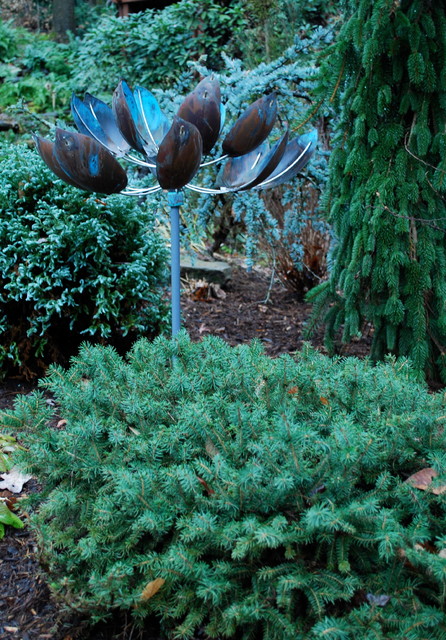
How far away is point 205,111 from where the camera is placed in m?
2.51

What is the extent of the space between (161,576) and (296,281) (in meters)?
4.30

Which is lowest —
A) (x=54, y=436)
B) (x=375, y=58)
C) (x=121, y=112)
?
(x=54, y=436)

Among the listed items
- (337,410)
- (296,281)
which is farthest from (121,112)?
(296,281)

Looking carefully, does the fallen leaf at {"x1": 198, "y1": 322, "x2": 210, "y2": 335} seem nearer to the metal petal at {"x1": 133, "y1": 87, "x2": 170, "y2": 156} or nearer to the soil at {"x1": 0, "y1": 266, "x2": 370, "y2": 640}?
the soil at {"x1": 0, "y1": 266, "x2": 370, "y2": 640}

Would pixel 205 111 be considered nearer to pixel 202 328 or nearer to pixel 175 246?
pixel 175 246

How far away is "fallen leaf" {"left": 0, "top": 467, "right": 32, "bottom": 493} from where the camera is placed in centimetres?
261

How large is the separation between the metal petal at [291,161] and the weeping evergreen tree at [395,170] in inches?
27.8

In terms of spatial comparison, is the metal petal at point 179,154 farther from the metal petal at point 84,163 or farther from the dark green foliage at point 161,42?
the dark green foliage at point 161,42

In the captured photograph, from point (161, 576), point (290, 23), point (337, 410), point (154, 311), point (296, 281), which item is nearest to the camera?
point (161, 576)

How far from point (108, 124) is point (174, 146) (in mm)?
714

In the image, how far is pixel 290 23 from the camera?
8.55m

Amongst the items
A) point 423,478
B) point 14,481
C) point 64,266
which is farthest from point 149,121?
point 423,478

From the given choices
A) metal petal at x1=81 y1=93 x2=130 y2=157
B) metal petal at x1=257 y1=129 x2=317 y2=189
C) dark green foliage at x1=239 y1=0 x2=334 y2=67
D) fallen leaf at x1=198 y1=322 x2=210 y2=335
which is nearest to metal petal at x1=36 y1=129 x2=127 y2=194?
metal petal at x1=81 y1=93 x2=130 y2=157

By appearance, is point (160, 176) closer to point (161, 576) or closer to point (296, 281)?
point (161, 576)
